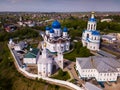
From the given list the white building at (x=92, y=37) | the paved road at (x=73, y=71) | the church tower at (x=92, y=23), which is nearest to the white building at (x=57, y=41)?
the paved road at (x=73, y=71)

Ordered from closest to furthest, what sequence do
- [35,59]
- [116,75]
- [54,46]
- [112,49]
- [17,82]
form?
[116,75], [17,82], [35,59], [54,46], [112,49]

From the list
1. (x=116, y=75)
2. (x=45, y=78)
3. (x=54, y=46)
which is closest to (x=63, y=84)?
(x=45, y=78)

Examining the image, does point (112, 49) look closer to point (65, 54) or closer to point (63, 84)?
point (65, 54)

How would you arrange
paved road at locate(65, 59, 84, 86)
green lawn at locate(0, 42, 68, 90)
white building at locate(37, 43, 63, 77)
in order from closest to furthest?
1. paved road at locate(65, 59, 84, 86)
2. green lawn at locate(0, 42, 68, 90)
3. white building at locate(37, 43, 63, 77)

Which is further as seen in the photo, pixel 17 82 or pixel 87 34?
pixel 87 34

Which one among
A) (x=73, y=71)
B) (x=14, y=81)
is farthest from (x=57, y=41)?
(x=14, y=81)

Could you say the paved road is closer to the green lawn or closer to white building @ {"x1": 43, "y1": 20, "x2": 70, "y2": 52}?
the green lawn

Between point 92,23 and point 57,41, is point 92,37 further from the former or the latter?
point 57,41

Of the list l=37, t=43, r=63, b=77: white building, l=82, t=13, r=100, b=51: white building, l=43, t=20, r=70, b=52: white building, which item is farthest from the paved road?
l=82, t=13, r=100, b=51: white building

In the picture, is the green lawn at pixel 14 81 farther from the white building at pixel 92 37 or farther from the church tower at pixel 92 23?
the church tower at pixel 92 23
